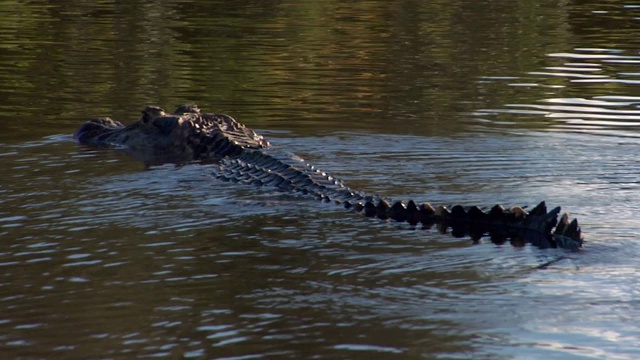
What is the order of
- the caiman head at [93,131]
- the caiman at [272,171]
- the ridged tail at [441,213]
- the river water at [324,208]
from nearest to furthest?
the river water at [324,208]
the ridged tail at [441,213]
the caiman at [272,171]
the caiman head at [93,131]

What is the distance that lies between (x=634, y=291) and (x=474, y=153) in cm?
416

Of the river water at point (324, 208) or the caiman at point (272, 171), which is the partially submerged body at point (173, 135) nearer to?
the caiman at point (272, 171)

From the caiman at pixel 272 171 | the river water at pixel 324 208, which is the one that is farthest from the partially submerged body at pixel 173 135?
the river water at pixel 324 208

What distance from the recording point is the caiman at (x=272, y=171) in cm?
730

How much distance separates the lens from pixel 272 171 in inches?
356

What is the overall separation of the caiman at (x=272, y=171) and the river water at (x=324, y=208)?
0.18 metres

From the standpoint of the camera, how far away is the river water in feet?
18.0

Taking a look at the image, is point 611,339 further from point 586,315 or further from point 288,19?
point 288,19

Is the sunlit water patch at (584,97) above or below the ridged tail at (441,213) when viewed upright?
above

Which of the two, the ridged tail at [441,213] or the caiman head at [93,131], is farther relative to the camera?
the caiman head at [93,131]

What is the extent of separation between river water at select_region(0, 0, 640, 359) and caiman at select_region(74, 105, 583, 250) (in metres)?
0.18

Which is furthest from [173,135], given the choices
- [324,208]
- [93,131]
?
[324,208]

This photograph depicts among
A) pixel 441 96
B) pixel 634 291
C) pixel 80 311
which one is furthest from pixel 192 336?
pixel 441 96

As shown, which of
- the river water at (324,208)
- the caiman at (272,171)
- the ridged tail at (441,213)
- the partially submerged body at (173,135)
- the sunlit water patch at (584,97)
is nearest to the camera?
the river water at (324,208)
